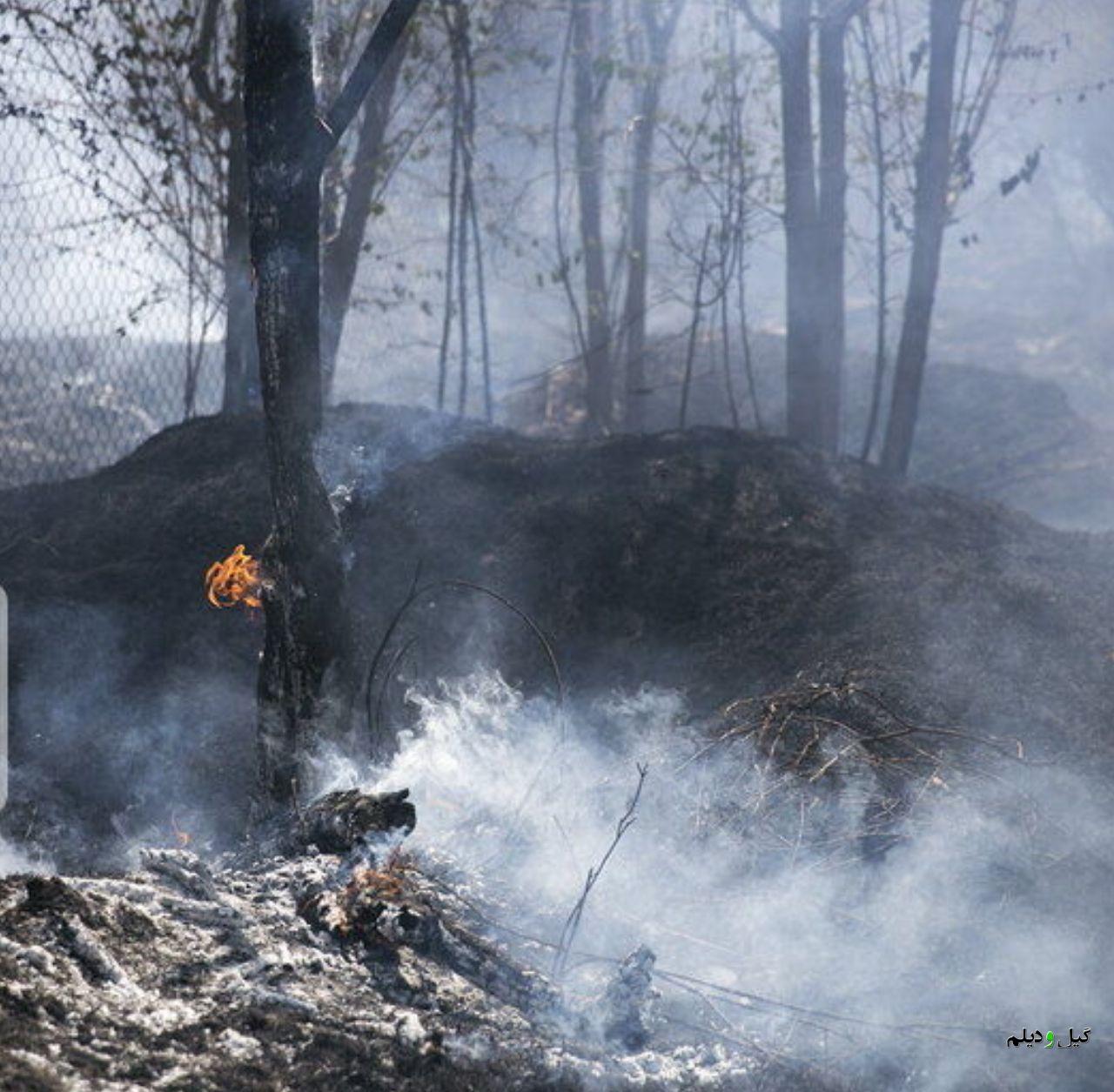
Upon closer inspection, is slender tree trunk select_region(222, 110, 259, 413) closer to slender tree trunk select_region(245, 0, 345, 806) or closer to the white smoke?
slender tree trunk select_region(245, 0, 345, 806)

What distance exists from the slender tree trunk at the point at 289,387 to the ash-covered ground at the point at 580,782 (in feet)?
0.81

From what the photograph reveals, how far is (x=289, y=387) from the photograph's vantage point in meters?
4.38

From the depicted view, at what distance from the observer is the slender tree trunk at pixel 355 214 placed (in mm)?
8773

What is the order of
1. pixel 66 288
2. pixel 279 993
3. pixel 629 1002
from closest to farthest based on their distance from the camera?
pixel 279 993 < pixel 629 1002 < pixel 66 288

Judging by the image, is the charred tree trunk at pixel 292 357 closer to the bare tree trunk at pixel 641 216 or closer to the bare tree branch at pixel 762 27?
the bare tree branch at pixel 762 27

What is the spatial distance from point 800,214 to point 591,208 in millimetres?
3434

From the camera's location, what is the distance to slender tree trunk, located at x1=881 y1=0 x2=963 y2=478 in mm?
8688

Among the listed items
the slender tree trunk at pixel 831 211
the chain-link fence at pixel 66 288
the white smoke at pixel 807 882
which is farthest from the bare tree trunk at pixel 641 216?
the white smoke at pixel 807 882

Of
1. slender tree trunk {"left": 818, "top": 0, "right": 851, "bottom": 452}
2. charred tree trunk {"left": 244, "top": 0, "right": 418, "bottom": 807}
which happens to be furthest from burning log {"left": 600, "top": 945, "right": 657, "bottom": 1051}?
slender tree trunk {"left": 818, "top": 0, "right": 851, "bottom": 452}

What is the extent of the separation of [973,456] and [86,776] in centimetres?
993

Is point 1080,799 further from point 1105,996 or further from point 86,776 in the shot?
point 86,776

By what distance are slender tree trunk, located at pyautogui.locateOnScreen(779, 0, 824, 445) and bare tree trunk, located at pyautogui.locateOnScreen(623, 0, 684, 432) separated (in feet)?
8.19

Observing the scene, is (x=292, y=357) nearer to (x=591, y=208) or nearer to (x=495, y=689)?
(x=495, y=689)

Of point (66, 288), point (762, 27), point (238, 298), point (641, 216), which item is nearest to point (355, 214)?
point (238, 298)
